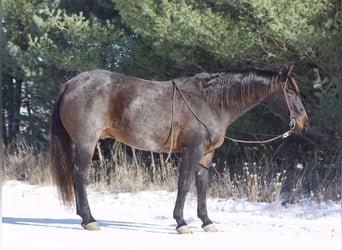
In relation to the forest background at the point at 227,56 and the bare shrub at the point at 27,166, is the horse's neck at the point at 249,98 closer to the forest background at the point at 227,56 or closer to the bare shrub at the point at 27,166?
the forest background at the point at 227,56

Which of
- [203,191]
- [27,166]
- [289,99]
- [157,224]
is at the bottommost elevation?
[157,224]

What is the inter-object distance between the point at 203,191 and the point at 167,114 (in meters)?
1.00

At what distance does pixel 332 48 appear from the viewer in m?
8.00

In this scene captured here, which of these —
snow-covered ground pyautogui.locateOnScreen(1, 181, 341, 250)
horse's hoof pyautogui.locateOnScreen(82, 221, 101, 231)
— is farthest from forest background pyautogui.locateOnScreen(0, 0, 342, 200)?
horse's hoof pyautogui.locateOnScreen(82, 221, 101, 231)

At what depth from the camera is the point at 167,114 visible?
6.10 meters

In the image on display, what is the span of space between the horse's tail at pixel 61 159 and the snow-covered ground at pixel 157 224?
16.7 inches

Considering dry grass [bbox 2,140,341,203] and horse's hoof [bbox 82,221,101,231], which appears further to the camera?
dry grass [bbox 2,140,341,203]

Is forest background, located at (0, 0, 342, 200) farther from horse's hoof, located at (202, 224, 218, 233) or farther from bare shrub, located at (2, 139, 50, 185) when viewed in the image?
horse's hoof, located at (202, 224, 218, 233)

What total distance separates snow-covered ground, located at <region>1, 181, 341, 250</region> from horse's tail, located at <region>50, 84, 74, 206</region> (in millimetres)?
423

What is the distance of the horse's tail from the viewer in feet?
20.5

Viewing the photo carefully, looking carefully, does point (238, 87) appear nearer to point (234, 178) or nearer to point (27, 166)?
point (234, 178)

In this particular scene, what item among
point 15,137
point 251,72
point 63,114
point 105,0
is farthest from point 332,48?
point 15,137

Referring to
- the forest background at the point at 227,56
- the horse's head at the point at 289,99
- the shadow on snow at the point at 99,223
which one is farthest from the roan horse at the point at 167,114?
the forest background at the point at 227,56

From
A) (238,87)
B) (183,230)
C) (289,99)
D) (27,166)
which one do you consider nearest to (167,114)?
(238,87)
